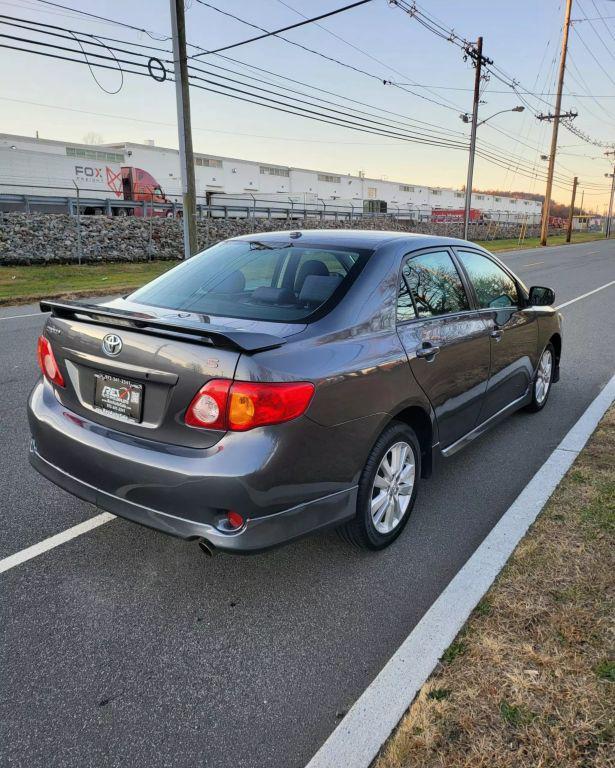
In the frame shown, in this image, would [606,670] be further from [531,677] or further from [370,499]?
[370,499]

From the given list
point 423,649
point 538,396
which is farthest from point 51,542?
point 538,396

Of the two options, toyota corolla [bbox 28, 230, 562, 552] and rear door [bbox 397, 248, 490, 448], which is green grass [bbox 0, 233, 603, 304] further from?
rear door [bbox 397, 248, 490, 448]

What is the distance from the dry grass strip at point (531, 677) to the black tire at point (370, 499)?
0.62m

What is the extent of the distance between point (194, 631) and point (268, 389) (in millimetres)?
1123

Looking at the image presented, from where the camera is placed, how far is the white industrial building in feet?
98.8

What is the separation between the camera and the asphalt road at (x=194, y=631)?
204 cm

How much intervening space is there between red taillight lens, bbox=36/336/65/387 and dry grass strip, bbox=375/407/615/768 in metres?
2.22

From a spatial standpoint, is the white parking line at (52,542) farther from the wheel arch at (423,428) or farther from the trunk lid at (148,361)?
the wheel arch at (423,428)

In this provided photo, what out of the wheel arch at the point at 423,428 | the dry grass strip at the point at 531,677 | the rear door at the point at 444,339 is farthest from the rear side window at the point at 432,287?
the dry grass strip at the point at 531,677

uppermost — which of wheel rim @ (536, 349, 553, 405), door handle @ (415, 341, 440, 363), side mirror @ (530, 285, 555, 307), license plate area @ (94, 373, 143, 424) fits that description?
side mirror @ (530, 285, 555, 307)

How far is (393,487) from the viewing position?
3.15 meters

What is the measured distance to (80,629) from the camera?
8.35 feet

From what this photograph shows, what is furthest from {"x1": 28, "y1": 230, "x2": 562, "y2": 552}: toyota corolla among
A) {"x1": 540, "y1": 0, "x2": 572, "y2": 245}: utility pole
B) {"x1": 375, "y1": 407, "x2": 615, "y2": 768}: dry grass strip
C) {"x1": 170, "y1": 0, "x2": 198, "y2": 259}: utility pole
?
{"x1": 540, "y1": 0, "x2": 572, "y2": 245}: utility pole

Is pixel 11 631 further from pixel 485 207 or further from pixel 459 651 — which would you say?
pixel 485 207
